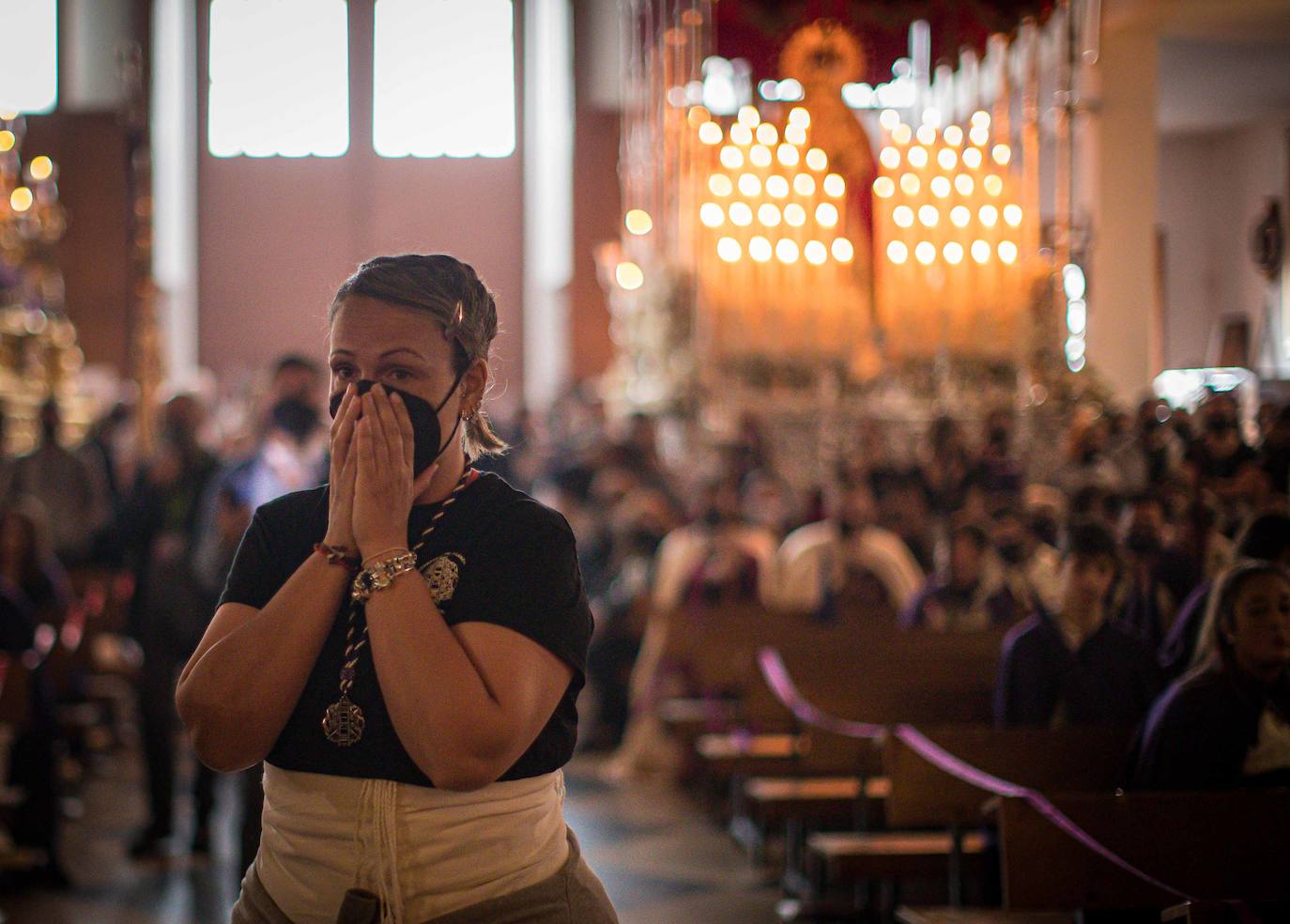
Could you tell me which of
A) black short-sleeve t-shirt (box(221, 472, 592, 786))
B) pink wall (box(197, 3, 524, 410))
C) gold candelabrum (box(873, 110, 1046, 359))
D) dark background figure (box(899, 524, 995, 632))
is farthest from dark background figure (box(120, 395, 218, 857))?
pink wall (box(197, 3, 524, 410))

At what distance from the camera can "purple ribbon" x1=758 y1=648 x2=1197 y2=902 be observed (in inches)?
137

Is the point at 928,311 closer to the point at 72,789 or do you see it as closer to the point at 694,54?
the point at 694,54

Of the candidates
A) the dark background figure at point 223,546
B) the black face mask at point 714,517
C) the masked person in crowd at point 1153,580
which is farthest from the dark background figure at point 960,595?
the dark background figure at point 223,546

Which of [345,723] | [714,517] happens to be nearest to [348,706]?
[345,723]

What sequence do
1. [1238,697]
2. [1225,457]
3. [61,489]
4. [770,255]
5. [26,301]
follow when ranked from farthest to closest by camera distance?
[26,301], [770,255], [61,489], [1225,457], [1238,697]

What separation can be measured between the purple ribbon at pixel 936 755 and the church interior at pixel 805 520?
0.02 metres

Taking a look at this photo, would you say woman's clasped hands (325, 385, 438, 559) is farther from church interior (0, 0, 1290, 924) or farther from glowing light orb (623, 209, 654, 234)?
glowing light orb (623, 209, 654, 234)

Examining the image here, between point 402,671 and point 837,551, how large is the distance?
618 cm

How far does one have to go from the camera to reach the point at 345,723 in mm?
1871

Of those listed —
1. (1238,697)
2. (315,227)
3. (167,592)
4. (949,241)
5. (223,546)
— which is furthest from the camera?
(315,227)

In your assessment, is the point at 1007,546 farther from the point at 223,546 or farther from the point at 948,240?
the point at 948,240

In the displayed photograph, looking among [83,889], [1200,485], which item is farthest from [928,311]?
[83,889]

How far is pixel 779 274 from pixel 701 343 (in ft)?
2.46

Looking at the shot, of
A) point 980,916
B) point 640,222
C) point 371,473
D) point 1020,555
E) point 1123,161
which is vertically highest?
point 1123,161
